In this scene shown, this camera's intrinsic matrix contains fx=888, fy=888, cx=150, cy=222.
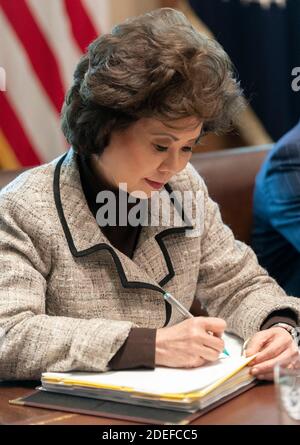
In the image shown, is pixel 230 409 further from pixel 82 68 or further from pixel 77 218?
pixel 82 68

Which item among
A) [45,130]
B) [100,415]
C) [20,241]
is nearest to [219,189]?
[45,130]

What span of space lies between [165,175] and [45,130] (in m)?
1.36

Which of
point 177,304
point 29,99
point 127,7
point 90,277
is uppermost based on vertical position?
point 127,7

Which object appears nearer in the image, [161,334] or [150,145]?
[161,334]

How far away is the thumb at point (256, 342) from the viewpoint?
69.9 inches

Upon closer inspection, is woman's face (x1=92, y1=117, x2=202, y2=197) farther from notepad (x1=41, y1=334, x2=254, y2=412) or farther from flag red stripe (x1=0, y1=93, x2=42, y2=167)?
flag red stripe (x1=0, y1=93, x2=42, y2=167)

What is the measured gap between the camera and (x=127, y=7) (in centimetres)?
336

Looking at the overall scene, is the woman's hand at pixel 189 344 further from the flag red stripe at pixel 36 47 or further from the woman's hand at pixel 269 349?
the flag red stripe at pixel 36 47

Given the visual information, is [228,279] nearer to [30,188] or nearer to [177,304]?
[177,304]

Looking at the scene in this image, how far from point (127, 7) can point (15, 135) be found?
68 cm

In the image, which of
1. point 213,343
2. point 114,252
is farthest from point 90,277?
point 213,343

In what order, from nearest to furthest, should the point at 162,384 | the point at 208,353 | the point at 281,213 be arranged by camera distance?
1. the point at 162,384
2. the point at 208,353
3. the point at 281,213

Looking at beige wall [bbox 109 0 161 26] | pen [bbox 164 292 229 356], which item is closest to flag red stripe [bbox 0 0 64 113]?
beige wall [bbox 109 0 161 26]

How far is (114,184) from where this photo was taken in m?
1.91
